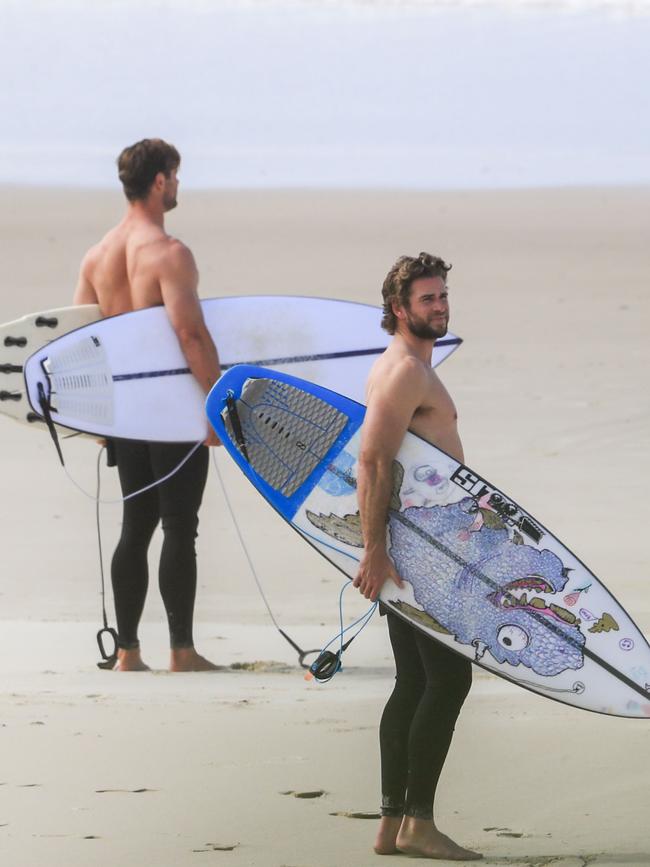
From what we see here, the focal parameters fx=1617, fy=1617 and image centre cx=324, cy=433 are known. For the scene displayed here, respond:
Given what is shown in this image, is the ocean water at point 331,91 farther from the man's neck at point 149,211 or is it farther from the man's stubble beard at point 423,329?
the man's stubble beard at point 423,329

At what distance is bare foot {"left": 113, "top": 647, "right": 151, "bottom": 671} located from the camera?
18.2 feet

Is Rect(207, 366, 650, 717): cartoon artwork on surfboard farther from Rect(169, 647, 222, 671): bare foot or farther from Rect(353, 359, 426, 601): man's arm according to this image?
Rect(169, 647, 222, 671): bare foot

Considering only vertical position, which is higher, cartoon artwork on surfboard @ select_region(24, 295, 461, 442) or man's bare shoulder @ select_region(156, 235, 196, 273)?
man's bare shoulder @ select_region(156, 235, 196, 273)

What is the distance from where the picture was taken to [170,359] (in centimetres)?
607

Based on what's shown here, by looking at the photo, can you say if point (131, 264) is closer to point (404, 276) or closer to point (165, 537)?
point (165, 537)

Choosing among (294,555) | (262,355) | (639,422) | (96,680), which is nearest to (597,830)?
(96,680)

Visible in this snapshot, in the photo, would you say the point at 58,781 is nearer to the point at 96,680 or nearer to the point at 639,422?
the point at 96,680

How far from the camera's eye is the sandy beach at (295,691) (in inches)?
152

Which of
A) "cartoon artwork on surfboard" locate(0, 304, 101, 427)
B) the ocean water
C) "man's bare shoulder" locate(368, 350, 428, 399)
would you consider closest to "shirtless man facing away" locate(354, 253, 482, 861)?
"man's bare shoulder" locate(368, 350, 428, 399)

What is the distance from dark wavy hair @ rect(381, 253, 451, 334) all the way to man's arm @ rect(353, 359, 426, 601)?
0.50 ft

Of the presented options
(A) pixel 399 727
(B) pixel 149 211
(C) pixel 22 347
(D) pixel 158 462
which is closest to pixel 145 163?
(B) pixel 149 211

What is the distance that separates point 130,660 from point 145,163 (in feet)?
5.61

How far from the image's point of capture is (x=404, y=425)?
3615 mm

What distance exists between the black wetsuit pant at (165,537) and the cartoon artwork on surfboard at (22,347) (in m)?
0.79
